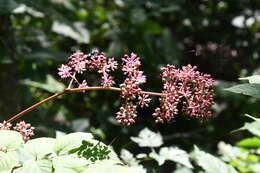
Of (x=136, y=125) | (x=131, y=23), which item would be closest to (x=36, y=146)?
(x=136, y=125)

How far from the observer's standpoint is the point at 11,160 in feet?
3.84

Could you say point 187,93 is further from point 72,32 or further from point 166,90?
point 72,32

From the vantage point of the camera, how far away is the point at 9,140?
1.24m

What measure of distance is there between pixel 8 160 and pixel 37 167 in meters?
0.09

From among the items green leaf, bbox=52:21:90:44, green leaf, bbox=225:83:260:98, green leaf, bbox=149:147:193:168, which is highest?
green leaf, bbox=52:21:90:44

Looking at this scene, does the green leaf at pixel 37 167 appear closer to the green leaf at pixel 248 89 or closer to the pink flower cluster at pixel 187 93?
the pink flower cluster at pixel 187 93

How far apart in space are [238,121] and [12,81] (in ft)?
7.11

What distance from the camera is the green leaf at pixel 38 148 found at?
122 centimetres

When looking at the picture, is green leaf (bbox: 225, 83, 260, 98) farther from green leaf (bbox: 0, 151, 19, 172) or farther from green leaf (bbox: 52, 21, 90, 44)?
green leaf (bbox: 52, 21, 90, 44)

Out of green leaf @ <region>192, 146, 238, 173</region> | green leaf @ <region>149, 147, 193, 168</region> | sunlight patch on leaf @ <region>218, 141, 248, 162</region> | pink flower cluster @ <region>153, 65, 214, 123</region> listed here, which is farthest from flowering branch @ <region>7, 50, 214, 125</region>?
sunlight patch on leaf @ <region>218, 141, 248, 162</region>

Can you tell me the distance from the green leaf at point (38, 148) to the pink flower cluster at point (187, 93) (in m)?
0.37

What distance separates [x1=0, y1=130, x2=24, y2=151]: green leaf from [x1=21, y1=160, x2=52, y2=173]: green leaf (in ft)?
0.30

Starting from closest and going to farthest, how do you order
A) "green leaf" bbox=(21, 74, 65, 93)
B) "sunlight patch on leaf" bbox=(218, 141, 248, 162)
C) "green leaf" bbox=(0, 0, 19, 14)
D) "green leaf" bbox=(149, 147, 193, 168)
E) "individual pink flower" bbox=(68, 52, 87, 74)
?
"individual pink flower" bbox=(68, 52, 87, 74) → "green leaf" bbox=(149, 147, 193, 168) → "sunlight patch on leaf" bbox=(218, 141, 248, 162) → "green leaf" bbox=(0, 0, 19, 14) → "green leaf" bbox=(21, 74, 65, 93)

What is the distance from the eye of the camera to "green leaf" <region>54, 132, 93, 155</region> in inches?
49.7
